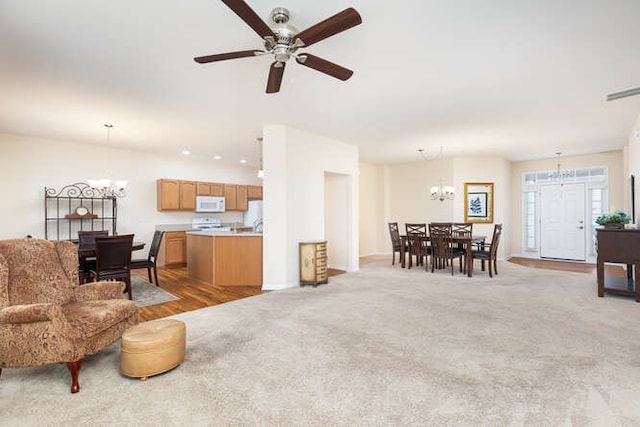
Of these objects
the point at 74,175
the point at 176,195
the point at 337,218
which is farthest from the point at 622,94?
the point at 74,175

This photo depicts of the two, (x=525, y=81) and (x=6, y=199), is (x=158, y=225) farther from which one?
(x=525, y=81)

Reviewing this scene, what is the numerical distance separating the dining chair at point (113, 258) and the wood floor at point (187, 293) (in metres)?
0.70

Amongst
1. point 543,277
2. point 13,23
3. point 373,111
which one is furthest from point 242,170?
point 543,277

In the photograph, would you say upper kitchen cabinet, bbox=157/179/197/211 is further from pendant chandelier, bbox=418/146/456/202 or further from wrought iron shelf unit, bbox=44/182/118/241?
pendant chandelier, bbox=418/146/456/202

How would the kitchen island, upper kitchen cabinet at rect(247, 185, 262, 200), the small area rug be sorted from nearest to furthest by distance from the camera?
the small area rug, the kitchen island, upper kitchen cabinet at rect(247, 185, 262, 200)

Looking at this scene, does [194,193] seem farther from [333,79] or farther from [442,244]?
[442,244]

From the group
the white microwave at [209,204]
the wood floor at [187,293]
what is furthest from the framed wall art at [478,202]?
the white microwave at [209,204]

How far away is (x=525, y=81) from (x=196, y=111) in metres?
4.12

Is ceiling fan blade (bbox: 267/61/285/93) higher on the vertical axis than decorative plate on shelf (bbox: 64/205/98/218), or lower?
higher

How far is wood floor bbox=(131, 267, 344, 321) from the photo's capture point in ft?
13.0

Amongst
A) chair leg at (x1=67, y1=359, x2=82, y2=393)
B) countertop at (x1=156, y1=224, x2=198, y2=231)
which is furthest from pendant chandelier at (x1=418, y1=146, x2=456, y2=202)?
chair leg at (x1=67, y1=359, x2=82, y2=393)

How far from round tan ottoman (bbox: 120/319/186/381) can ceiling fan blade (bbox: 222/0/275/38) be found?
2.22m

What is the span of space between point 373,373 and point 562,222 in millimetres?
8289

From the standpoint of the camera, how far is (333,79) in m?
3.39
